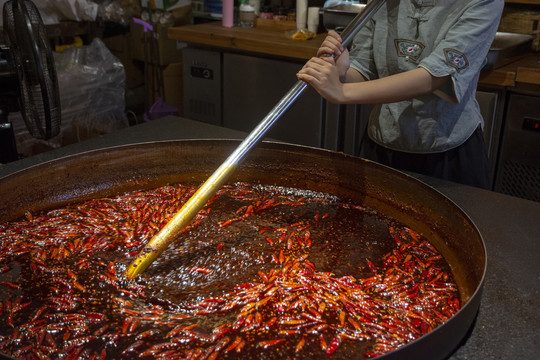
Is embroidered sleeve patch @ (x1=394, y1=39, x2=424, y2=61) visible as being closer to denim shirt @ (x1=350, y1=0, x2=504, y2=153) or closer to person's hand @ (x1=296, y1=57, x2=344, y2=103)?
denim shirt @ (x1=350, y1=0, x2=504, y2=153)

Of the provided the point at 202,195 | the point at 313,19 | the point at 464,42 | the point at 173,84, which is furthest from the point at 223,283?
the point at 173,84

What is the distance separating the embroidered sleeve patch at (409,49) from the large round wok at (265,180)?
1.81 feet

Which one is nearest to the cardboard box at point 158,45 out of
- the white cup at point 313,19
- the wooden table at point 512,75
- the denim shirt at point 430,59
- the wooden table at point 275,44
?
the wooden table at point 275,44

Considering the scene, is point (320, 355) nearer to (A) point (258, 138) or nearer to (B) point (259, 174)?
(A) point (258, 138)

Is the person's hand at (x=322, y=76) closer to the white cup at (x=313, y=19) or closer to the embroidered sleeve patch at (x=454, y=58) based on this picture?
the embroidered sleeve patch at (x=454, y=58)

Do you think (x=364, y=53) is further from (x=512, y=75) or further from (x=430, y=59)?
(x=512, y=75)

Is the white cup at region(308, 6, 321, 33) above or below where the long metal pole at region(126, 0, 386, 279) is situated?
above

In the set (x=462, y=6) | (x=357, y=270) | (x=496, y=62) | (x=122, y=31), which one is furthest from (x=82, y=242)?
(x=122, y=31)

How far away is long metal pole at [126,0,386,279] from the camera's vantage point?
146 centimetres

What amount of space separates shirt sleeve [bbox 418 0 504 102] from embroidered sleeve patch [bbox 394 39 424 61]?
186 mm

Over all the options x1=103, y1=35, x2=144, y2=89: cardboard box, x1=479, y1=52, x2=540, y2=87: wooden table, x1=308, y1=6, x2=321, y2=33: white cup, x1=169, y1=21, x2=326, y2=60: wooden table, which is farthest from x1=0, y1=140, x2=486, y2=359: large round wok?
x1=103, y1=35, x2=144, y2=89: cardboard box

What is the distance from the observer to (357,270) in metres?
1.49

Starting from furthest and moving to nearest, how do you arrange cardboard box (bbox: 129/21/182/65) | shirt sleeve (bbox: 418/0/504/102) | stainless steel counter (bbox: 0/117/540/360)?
cardboard box (bbox: 129/21/182/65) < shirt sleeve (bbox: 418/0/504/102) < stainless steel counter (bbox: 0/117/540/360)

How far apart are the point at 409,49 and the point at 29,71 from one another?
1.42 metres
